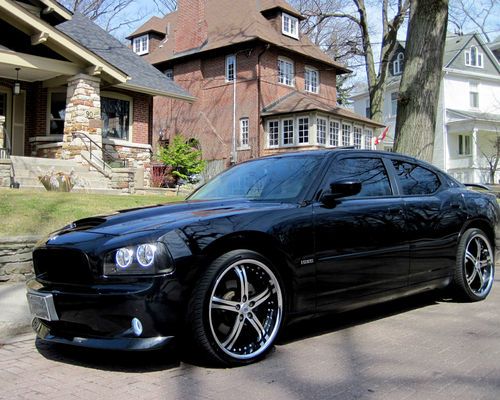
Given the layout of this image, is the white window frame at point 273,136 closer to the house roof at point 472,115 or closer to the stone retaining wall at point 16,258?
the house roof at point 472,115

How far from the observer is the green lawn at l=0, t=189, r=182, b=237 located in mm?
7953

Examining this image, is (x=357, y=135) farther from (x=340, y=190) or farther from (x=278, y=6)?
(x=340, y=190)

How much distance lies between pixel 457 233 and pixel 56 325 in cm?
411

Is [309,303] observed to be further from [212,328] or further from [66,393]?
[66,393]

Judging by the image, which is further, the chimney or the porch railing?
the chimney

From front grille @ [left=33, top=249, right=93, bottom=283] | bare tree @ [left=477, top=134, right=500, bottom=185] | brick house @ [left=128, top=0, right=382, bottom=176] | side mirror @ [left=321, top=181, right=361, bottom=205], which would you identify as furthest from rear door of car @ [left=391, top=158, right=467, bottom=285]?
bare tree @ [left=477, top=134, right=500, bottom=185]

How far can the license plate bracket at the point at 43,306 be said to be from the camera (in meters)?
3.73

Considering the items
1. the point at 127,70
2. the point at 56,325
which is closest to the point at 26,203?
the point at 56,325

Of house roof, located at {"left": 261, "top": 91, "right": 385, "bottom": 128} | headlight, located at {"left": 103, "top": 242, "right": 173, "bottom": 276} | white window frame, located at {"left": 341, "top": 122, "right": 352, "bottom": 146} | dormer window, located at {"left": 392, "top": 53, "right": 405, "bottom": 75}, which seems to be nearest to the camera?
headlight, located at {"left": 103, "top": 242, "right": 173, "bottom": 276}

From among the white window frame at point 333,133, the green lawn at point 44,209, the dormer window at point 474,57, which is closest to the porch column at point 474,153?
the dormer window at point 474,57

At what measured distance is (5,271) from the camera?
6855 mm

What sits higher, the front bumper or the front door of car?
the front door of car

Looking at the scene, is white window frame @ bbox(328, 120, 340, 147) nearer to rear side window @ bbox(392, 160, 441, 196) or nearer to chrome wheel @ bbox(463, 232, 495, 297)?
chrome wheel @ bbox(463, 232, 495, 297)

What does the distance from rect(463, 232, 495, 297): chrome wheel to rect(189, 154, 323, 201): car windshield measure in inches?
90.2
